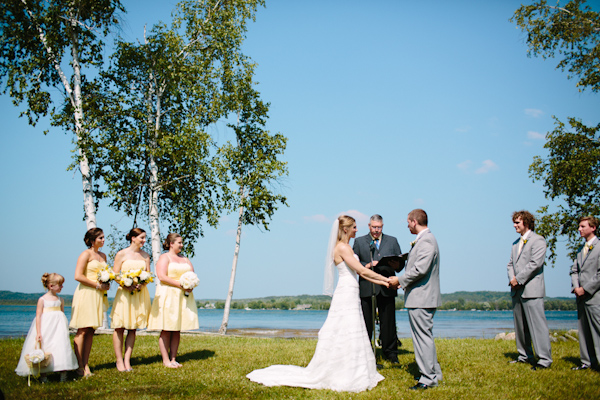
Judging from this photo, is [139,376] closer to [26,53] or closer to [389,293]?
[389,293]

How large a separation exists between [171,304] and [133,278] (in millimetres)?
942

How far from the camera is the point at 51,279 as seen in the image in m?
7.37

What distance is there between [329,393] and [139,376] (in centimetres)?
334

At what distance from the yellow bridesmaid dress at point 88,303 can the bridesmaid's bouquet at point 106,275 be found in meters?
0.15

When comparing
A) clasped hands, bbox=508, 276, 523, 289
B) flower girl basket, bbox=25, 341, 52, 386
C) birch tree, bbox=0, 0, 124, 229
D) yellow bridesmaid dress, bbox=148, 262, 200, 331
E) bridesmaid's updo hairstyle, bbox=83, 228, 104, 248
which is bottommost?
flower girl basket, bbox=25, 341, 52, 386

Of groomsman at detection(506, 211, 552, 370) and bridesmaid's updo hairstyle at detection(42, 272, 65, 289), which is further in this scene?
groomsman at detection(506, 211, 552, 370)

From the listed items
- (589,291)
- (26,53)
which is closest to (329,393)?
(589,291)

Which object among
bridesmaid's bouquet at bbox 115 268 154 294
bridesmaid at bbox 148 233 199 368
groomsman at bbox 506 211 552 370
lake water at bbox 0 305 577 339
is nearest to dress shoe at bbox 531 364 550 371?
groomsman at bbox 506 211 552 370

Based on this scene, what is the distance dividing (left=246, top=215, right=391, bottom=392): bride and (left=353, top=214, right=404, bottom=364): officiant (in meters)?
1.16

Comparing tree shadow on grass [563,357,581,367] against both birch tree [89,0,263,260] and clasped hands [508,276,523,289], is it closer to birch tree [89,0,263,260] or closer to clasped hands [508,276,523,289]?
clasped hands [508,276,523,289]

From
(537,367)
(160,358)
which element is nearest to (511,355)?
(537,367)

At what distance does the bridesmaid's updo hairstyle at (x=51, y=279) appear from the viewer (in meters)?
7.37

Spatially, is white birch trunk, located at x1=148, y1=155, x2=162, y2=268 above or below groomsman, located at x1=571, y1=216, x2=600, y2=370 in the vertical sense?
above

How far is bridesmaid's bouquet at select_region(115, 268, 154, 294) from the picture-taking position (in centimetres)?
796
